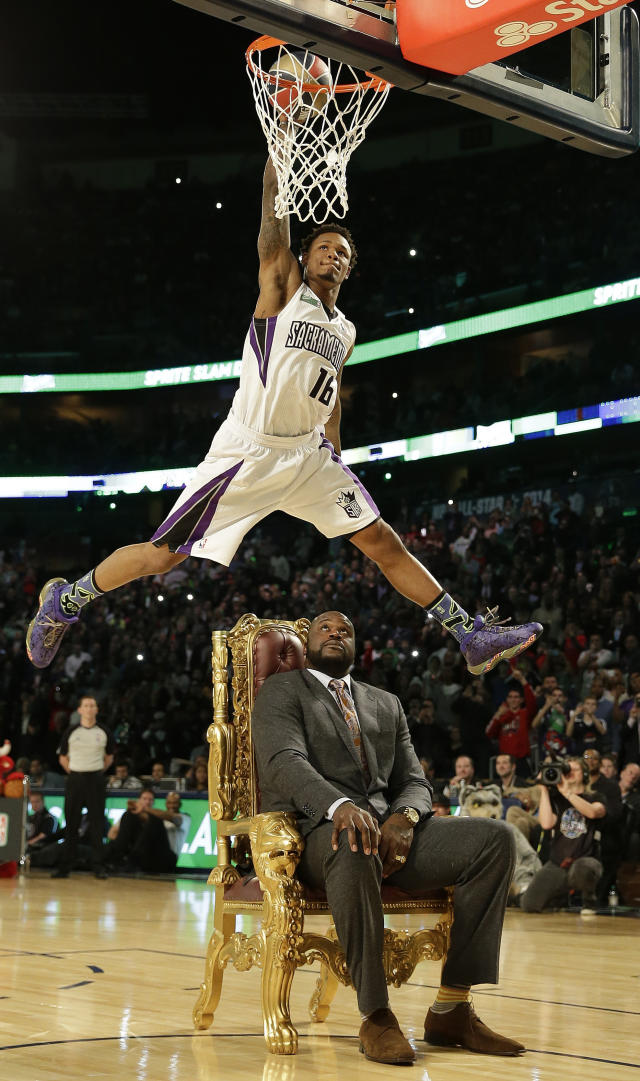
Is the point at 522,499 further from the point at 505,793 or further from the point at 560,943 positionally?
Answer: the point at 560,943

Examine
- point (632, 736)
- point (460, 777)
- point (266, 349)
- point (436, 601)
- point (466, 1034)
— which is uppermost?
point (266, 349)

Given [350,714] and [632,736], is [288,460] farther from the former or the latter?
[632,736]

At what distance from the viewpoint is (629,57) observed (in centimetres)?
456

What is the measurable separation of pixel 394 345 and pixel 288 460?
19093 millimetres

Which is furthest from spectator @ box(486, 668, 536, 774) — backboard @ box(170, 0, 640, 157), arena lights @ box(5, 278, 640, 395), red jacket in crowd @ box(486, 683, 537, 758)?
arena lights @ box(5, 278, 640, 395)

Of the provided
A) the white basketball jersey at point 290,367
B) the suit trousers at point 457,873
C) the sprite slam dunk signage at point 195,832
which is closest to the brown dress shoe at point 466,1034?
the suit trousers at point 457,873

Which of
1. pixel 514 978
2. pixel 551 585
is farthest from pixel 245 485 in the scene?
pixel 551 585

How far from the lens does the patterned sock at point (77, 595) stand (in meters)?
5.57

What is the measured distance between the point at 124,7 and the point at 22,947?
2124 cm

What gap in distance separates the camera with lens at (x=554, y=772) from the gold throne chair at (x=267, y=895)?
4.74m

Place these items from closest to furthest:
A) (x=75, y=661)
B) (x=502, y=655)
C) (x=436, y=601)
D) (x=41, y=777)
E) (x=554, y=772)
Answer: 1. (x=502, y=655)
2. (x=436, y=601)
3. (x=554, y=772)
4. (x=41, y=777)
5. (x=75, y=661)

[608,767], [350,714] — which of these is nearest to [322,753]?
[350,714]

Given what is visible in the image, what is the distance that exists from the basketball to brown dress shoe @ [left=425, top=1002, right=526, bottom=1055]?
12.3 feet

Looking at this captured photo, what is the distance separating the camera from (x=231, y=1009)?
564 cm
